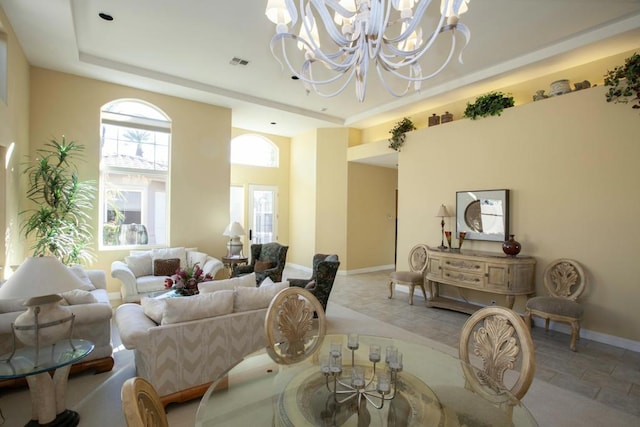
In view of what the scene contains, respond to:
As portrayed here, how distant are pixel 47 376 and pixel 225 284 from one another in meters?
1.35

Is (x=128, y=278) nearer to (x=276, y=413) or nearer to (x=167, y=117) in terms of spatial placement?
(x=167, y=117)

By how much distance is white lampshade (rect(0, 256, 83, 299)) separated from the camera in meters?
2.02

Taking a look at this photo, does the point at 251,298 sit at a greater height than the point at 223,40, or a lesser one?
lesser

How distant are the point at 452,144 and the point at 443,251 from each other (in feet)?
6.20

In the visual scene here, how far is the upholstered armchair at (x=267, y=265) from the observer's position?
17.4 ft

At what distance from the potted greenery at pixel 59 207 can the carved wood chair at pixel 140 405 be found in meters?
4.35

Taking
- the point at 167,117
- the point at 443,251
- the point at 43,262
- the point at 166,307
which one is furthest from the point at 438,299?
the point at 167,117

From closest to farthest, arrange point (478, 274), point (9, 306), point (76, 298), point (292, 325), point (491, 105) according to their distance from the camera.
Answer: point (292, 325) < point (9, 306) < point (76, 298) < point (478, 274) < point (491, 105)

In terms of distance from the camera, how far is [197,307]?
8.42 ft

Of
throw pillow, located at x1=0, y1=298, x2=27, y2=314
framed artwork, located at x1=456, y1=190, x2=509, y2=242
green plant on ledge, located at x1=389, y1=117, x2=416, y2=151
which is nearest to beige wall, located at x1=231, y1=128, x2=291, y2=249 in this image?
green plant on ledge, located at x1=389, y1=117, x2=416, y2=151

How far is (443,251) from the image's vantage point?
16.8 feet

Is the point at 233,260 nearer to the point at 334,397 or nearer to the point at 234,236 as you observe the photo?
the point at 234,236

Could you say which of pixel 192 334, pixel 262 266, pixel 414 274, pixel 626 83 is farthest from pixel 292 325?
pixel 626 83

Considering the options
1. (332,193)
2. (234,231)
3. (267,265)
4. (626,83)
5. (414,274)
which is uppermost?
(626,83)
